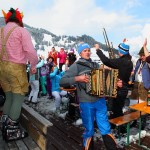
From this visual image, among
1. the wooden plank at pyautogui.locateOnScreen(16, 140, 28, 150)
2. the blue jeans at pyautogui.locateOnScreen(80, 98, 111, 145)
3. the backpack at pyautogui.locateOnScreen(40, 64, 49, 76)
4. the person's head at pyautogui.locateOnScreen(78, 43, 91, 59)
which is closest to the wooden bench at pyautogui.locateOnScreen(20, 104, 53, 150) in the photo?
the wooden plank at pyautogui.locateOnScreen(16, 140, 28, 150)

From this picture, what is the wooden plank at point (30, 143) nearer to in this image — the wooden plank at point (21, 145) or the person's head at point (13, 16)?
the wooden plank at point (21, 145)

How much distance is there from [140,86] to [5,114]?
5338 millimetres

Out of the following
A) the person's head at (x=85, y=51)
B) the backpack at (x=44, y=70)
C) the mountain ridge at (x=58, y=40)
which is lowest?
the backpack at (x=44, y=70)

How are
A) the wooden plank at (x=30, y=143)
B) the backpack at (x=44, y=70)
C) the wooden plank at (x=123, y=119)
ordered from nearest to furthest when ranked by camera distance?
the wooden plank at (x=30, y=143) < the wooden plank at (x=123, y=119) < the backpack at (x=44, y=70)

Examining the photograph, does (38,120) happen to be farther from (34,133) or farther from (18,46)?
(18,46)

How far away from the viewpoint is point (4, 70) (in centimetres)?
428

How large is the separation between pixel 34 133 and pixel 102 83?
1.50m

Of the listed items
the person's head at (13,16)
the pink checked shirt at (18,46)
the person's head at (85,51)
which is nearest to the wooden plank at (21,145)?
the pink checked shirt at (18,46)

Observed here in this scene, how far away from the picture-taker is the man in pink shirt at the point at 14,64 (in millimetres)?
4258

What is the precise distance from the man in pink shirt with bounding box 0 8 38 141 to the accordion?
3.97 ft

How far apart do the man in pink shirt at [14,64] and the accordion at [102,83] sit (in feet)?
3.97

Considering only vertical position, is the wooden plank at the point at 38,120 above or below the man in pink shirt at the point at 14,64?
below

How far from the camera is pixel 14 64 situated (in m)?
4.24

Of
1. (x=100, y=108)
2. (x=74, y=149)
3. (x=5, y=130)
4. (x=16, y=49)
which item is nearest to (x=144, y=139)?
(x=74, y=149)
